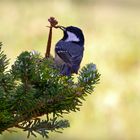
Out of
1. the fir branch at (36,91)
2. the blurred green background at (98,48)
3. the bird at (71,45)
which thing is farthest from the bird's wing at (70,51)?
the blurred green background at (98,48)

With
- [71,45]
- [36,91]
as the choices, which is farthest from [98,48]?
[36,91]

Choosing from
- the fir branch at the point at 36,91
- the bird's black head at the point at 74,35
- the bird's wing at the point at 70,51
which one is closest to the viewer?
the fir branch at the point at 36,91

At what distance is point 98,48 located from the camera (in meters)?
3.45

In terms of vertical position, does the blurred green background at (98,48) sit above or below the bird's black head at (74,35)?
above

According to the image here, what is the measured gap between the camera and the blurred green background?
10.9 ft

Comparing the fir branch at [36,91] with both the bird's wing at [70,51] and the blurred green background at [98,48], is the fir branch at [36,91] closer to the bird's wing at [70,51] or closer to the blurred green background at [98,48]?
the bird's wing at [70,51]

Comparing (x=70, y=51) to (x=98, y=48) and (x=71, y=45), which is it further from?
(x=98, y=48)

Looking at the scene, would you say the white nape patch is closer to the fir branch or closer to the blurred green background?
the fir branch

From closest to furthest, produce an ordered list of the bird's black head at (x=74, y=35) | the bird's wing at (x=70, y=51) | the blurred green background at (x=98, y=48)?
the bird's wing at (x=70, y=51), the bird's black head at (x=74, y=35), the blurred green background at (x=98, y=48)

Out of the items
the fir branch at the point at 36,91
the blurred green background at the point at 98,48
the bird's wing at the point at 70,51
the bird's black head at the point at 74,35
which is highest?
the blurred green background at the point at 98,48

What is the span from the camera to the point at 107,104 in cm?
336

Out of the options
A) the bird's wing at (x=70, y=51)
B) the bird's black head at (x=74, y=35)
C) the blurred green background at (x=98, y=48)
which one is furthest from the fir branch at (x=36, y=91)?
the blurred green background at (x=98, y=48)

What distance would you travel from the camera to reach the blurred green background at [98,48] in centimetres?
332

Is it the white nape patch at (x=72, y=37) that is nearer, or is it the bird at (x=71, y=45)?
the bird at (x=71, y=45)
